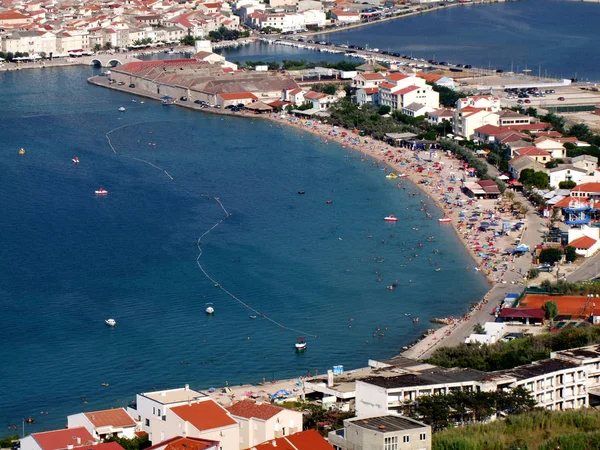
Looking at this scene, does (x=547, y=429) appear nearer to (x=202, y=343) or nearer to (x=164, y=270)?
(x=202, y=343)

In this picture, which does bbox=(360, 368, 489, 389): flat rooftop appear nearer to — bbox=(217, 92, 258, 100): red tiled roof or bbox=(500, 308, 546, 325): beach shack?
bbox=(500, 308, 546, 325): beach shack

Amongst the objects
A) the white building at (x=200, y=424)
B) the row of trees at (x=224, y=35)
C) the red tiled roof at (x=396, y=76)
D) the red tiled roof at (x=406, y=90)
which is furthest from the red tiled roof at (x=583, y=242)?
the row of trees at (x=224, y=35)

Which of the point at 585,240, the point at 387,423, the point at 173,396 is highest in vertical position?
the point at 387,423

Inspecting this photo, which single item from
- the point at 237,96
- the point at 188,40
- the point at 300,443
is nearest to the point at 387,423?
the point at 300,443

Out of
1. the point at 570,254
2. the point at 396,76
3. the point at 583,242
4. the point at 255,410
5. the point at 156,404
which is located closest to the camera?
the point at 255,410

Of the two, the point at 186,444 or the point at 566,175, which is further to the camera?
the point at 566,175

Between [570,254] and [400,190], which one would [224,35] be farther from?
[570,254]

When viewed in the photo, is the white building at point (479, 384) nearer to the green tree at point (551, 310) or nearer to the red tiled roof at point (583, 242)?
the green tree at point (551, 310)
